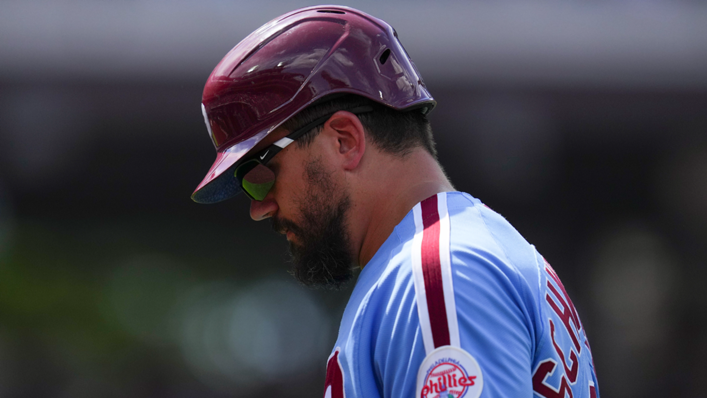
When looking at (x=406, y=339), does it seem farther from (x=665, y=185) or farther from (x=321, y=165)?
(x=665, y=185)

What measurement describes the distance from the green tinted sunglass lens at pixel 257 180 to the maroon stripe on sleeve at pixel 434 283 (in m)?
0.44

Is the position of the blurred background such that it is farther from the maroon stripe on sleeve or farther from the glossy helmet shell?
the maroon stripe on sleeve

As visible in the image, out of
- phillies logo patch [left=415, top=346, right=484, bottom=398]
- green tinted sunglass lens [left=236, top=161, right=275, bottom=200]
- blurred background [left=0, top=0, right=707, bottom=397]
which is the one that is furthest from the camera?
blurred background [left=0, top=0, right=707, bottom=397]

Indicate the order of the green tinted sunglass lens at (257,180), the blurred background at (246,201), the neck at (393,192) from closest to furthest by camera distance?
1. the neck at (393,192)
2. the green tinted sunglass lens at (257,180)
3. the blurred background at (246,201)

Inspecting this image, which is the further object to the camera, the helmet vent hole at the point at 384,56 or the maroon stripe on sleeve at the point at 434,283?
the helmet vent hole at the point at 384,56

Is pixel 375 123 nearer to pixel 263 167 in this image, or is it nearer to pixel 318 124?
pixel 318 124

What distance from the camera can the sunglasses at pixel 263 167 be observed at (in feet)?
3.97

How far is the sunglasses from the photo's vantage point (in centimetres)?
121

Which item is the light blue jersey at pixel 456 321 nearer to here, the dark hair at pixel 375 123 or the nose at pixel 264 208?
the dark hair at pixel 375 123

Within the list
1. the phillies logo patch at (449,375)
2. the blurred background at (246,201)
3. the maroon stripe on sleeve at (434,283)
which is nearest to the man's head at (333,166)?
the maroon stripe on sleeve at (434,283)

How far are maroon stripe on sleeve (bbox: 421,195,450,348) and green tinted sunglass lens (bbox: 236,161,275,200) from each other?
0.44 meters

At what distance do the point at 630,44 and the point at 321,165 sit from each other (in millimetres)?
3146

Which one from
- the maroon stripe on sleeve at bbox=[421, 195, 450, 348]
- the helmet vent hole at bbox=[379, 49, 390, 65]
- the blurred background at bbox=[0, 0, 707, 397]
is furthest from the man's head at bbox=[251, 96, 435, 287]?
the blurred background at bbox=[0, 0, 707, 397]

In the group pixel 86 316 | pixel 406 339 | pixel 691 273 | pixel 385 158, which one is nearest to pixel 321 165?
pixel 385 158
